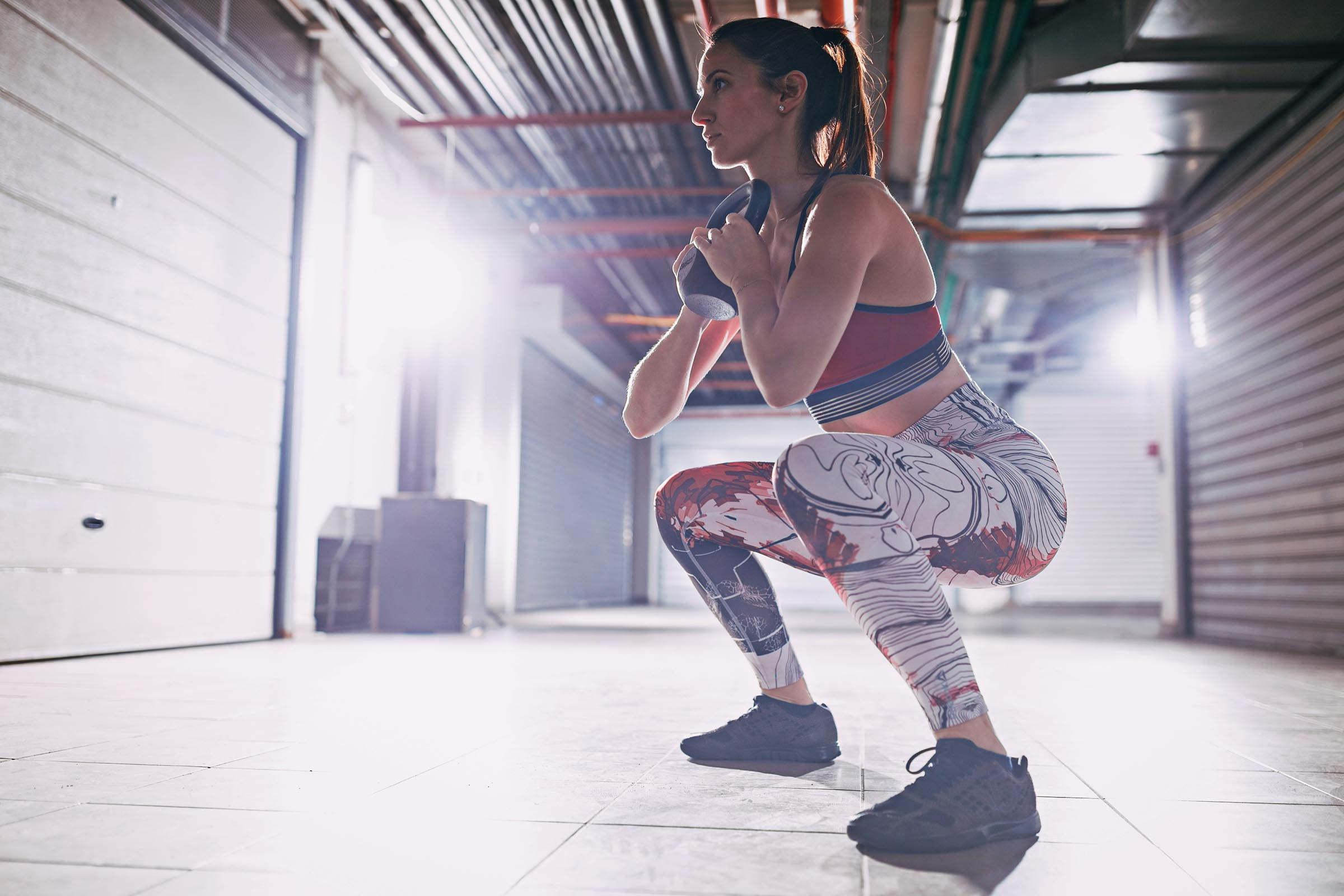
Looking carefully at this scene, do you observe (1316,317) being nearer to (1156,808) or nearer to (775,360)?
(1156,808)

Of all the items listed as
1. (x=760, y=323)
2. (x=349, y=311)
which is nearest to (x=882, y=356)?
(x=760, y=323)

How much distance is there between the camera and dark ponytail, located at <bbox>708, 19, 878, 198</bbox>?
1.67m

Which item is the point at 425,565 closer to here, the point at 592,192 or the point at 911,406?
the point at 592,192

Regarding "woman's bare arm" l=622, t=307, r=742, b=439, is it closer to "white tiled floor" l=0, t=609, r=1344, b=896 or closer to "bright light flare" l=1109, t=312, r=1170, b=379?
"white tiled floor" l=0, t=609, r=1344, b=896

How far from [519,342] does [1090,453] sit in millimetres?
7605

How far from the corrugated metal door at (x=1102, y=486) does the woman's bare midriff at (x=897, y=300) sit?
38.0 ft

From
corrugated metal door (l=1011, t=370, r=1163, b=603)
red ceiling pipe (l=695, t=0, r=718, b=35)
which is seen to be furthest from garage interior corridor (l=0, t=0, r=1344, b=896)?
corrugated metal door (l=1011, t=370, r=1163, b=603)

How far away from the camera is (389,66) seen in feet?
18.6

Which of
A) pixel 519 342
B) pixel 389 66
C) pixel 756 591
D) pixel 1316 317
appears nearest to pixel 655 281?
pixel 519 342

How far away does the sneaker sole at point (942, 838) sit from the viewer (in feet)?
4.10

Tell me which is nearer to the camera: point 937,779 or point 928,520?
point 937,779

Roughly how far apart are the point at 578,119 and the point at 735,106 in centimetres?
464

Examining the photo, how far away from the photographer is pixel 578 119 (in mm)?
6047

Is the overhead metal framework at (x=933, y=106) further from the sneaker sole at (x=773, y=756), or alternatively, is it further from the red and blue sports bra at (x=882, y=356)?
the sneaker sole at (x=773, y=756)
